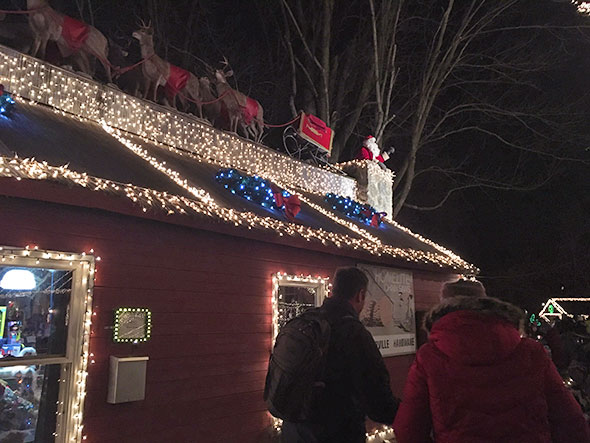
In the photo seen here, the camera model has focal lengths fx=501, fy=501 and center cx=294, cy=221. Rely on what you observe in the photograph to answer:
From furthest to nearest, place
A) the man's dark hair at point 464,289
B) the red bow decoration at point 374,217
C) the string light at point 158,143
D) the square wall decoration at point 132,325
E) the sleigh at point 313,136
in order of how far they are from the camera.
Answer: the sleigh at point 313,136, the red bow decoration at point 374,217, the string light at point 158,143, the square wall decoration at point 132,325, the man's dark hair at point 464,289

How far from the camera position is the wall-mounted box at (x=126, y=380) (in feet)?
14.1

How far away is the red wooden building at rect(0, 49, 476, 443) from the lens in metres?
4.11

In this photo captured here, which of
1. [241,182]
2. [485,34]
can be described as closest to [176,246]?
[241,182]

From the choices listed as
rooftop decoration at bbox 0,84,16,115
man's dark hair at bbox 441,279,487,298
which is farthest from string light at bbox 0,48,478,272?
man's dark hair at bbox 441,279,487,298

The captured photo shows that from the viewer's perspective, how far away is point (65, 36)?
675 centimetres

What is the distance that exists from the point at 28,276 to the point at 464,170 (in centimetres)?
2180

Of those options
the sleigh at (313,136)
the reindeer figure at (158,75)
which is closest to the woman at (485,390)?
the reindeer figure at (158,75)

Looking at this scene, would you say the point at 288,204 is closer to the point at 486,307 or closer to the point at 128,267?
the point at 128,267

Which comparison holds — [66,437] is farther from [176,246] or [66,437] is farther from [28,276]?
[176,246]

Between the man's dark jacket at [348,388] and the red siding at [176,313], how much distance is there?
2.26m

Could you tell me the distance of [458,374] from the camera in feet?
6.93

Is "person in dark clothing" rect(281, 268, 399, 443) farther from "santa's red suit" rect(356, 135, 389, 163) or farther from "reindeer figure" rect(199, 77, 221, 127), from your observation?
A: "santa's red suit" rect(356, 135, 389, 163)

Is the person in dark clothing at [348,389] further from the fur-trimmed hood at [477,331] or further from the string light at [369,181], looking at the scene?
the string light at [369,181]

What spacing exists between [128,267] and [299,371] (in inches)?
97.8
